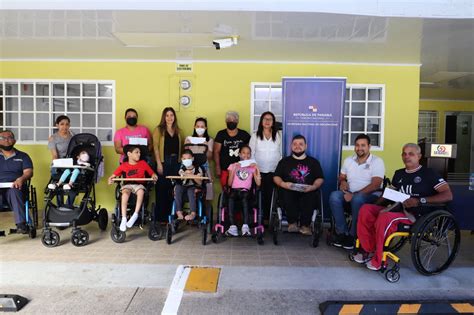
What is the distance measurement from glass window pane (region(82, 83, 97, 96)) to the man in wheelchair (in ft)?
15.1

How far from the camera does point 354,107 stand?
635 cm

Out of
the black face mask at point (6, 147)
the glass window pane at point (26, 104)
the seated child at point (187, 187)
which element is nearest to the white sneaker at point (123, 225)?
the seated child at point (187, 187)

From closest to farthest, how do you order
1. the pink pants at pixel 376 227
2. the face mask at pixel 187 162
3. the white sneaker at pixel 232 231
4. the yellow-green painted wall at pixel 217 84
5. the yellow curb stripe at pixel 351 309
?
the yellow curb stripe at pixel 351 309, the pink pants at pixel 376 227, the white sneaker at pixel 232 231, the face mask at pixel 187 162, the yellow-green painted wall at pixel 217 84

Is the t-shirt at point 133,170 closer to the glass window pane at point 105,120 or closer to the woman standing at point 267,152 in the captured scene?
the woman standing at point 267,152

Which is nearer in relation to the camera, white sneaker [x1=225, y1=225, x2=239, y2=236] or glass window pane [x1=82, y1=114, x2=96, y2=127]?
white sneaker [x1=225, y1=225, x2=239, y2=236]

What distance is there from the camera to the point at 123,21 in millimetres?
4113

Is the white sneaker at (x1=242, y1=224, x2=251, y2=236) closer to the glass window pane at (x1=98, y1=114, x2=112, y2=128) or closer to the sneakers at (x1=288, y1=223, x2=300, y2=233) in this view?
the sneakers at (x1=288, y1=223, x2=300, y2=233)

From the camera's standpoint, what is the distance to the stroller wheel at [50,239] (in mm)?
4297

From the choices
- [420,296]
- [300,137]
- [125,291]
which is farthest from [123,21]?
[420,296]

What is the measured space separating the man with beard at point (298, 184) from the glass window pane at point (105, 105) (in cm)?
314

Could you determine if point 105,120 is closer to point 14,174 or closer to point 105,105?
point 105,105

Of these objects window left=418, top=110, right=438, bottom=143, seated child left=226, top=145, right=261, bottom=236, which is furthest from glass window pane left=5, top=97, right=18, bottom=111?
window left=418, top=110, right=438, bottom=143

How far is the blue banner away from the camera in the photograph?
5.12 m

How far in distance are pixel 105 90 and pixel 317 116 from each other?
11.3 ft
